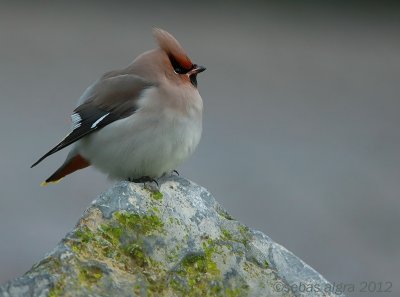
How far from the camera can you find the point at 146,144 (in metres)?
4.99

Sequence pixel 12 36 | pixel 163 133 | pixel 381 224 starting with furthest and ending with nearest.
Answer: pixel 12 36 < pixel 381 224 < pixel 163 133

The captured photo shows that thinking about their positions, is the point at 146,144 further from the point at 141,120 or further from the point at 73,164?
the point at 73,164

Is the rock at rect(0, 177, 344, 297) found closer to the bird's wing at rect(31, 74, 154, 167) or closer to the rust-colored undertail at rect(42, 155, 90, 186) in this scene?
the bird's wing at rect(31, 74, 154, 167)

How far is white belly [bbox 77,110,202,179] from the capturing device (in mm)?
4961

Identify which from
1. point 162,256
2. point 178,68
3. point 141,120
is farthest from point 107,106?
point 162,256

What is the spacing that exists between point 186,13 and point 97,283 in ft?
26.7

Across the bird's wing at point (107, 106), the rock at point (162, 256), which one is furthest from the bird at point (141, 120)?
the rock at point (162, 256)

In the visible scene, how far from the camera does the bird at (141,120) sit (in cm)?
500

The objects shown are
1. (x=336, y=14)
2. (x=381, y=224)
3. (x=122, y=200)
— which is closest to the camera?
(x=122, y=200)

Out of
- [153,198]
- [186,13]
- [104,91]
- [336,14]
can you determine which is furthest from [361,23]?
[153,198]

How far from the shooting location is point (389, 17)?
11906mm

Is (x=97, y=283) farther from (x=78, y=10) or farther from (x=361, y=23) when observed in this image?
(x=361, y=23)

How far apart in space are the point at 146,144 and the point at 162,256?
1.45 meters

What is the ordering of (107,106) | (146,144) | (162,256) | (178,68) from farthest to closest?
(178,68), (107,106), (146,144), (162,256)
